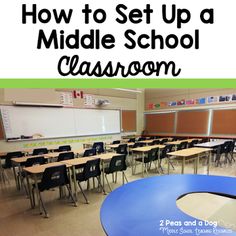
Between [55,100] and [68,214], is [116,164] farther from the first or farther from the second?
[55,100]

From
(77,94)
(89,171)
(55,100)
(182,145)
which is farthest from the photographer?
(77,94)

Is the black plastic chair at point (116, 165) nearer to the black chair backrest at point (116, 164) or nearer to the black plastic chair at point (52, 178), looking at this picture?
the black chair backrest at point (116, 164)

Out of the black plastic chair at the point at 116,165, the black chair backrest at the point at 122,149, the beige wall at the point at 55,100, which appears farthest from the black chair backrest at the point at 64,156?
the beige wall at the point at 55,100

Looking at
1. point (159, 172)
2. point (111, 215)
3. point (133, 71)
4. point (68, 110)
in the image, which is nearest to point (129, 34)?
point (133, 71)

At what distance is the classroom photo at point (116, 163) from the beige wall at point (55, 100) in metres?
0.03

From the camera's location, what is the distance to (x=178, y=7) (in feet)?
6.14

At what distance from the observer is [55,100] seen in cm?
710

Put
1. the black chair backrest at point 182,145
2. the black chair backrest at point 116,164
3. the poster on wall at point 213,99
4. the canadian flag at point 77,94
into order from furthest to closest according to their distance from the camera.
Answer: the poster on wall at point 213,99
the canadian flag at point 77,94
the black chair backrest at point 182,145
the black chair backrest at point 116,164

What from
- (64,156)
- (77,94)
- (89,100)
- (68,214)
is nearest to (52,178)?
(68,214)

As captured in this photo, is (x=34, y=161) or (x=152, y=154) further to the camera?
(x=152, y=154)

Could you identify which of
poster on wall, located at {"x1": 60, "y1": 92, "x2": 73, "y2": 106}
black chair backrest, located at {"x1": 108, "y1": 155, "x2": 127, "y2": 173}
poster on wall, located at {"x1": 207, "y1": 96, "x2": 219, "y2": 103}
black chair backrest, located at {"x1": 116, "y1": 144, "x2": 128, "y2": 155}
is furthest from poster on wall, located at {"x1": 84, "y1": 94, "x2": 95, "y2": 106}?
poster on wall, located at {"x1": 207, "y1": 96, "x2": 219, "y2": 103}

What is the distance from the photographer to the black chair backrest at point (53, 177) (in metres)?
2.94

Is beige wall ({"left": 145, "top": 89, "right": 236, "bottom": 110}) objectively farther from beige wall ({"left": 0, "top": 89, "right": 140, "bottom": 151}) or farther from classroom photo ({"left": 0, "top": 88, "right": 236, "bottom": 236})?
beige wall ({"left": 0, "top": 89, "right": 140, "bottom": 151})

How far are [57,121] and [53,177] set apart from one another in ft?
14.5
